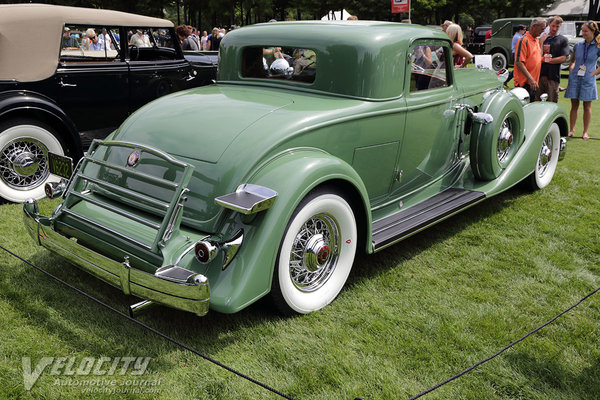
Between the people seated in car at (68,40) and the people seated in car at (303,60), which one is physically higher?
the people seated in car at (68,40)

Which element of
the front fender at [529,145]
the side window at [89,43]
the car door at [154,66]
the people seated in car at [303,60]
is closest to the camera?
the people seated in car at [303,60]

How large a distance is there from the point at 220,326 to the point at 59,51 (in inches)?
156

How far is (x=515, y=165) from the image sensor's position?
483cm

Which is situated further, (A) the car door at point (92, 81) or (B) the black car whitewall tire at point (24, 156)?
(A) the car door at point (92, 81)

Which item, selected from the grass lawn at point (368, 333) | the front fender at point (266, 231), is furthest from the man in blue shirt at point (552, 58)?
the front fender at point (266, 231)

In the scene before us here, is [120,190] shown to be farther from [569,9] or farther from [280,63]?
[569,9]

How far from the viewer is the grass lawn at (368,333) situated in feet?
8.32

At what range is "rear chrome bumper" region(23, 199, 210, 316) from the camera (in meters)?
2.43

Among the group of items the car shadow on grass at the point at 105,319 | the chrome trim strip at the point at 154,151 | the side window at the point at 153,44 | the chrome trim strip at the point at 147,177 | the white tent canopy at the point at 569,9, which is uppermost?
the white tent canopy at the point at 569,9

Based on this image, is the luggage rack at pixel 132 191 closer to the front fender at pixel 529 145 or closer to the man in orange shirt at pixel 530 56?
the front fender at pixel 529 145

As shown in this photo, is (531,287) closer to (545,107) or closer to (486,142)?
(486,142)

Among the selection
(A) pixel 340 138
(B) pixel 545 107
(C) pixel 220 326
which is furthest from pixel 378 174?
(B) pixel 545 107

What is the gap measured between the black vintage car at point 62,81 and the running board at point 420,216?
11.4 ft

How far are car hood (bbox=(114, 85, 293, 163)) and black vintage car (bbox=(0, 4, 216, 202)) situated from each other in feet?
6.56
